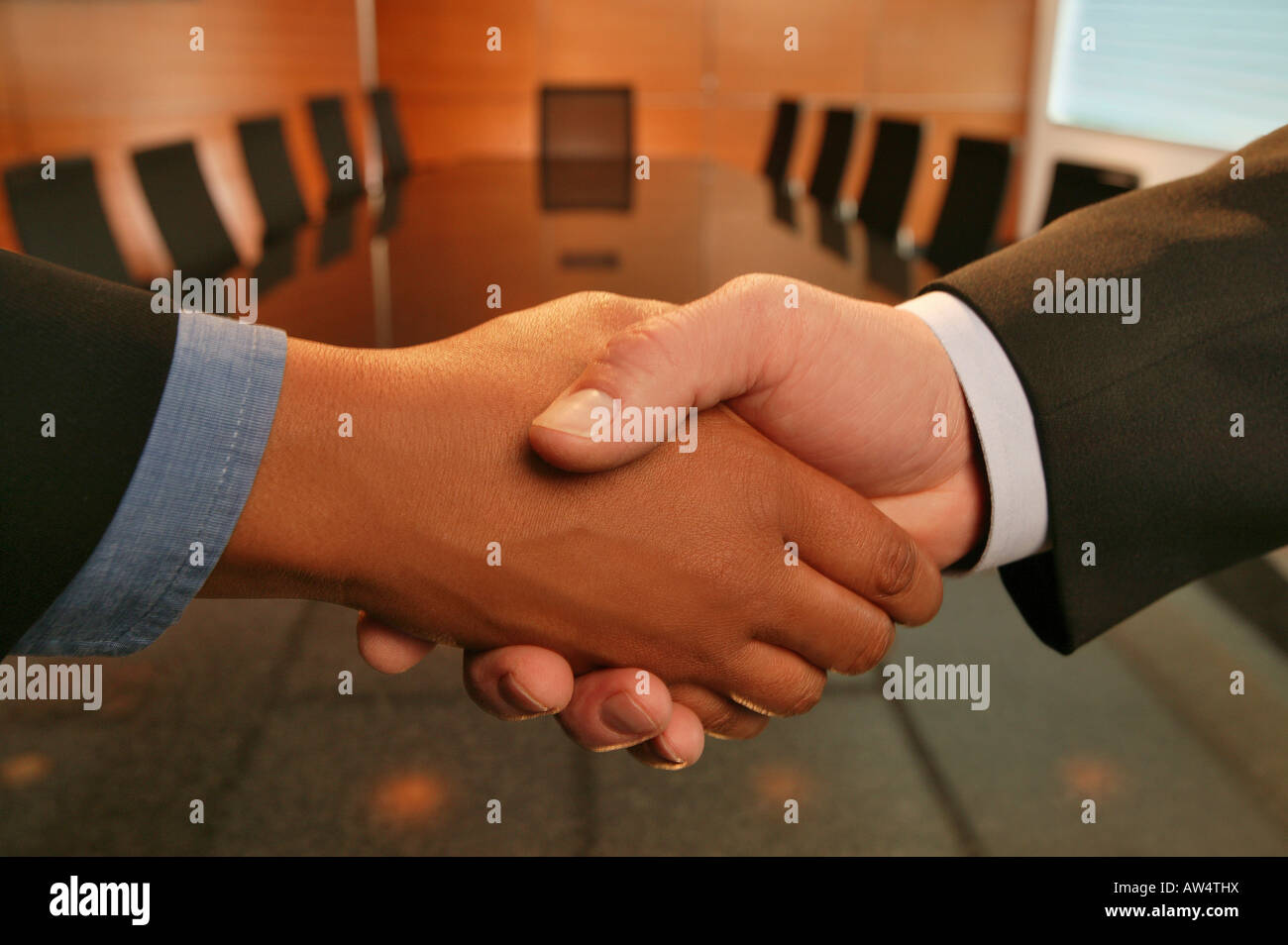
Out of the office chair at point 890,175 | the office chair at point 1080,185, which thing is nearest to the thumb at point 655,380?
the office chair at point 1080,185

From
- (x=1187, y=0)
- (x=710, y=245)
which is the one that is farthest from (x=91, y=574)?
(x=1187, y=0)

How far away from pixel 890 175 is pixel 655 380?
357cm

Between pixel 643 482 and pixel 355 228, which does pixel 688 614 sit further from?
pixel 355 228

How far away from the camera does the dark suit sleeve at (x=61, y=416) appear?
70 centimetres

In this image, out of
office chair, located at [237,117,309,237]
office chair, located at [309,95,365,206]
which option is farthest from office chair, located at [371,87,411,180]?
office chair, located at [237,117,309,237]

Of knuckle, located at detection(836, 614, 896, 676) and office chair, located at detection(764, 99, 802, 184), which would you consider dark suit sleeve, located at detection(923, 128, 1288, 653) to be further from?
office chair, located at detection(764, 99, 802, 184)

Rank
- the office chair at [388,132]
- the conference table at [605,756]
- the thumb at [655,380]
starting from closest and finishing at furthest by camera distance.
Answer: the thumb at [655,380], the conference table at [605,756], the office chair at [388,132]

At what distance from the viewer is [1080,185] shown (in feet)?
8.83

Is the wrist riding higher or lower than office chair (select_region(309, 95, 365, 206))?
lower

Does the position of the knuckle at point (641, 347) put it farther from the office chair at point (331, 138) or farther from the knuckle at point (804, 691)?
the office chair at point (331, 138)

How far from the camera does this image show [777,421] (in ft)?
3.25

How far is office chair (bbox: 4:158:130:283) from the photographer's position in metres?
2.05

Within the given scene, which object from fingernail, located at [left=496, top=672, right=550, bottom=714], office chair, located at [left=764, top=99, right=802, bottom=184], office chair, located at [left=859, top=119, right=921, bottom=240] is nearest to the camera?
fingernail, located at [left=496, top=672, right=550, bottom=714]

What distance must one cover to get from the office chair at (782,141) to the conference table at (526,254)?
1753mm
